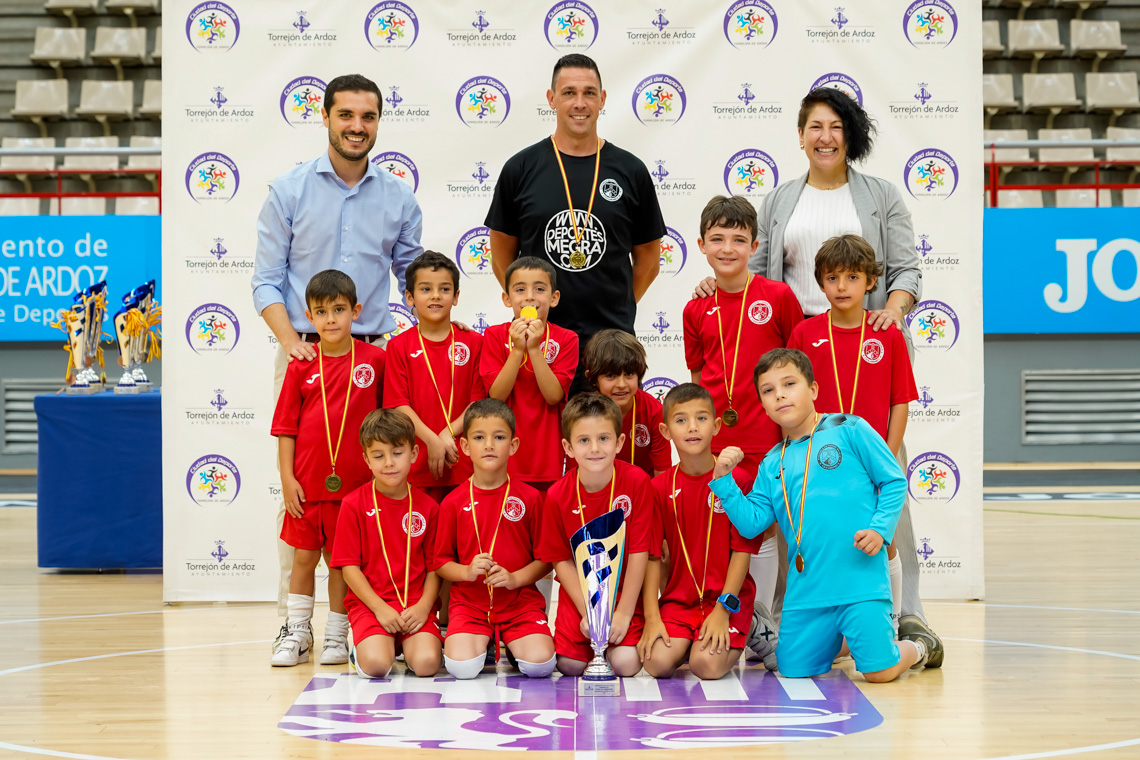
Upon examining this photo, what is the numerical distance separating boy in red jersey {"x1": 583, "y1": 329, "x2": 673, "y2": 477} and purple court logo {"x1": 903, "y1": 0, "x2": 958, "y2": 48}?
2.67 metres

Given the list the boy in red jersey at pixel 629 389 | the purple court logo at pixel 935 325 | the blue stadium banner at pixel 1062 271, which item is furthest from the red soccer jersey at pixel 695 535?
the blue stadium banner at pixel 1062 271

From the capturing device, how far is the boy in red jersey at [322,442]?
12.7ft

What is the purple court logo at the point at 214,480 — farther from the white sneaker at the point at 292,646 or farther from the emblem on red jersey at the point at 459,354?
the emblem on red jersey at the point at 459,354

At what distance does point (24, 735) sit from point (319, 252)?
198 centimetres

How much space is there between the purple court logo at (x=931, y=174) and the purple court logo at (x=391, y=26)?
2550mm

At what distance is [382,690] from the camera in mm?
3467

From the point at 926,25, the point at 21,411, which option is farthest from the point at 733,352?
the point at 21,411

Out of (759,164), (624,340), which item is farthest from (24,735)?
(759,164)

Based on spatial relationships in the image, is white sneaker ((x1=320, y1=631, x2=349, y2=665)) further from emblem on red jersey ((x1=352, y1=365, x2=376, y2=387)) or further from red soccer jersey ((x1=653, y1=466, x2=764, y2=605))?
red soccer jersey ((x1=653, y1=466, x2=764, y2=605))

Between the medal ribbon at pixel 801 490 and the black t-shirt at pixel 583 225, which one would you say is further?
the black t-shirt at pixel 583 225

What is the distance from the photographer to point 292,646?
386 centimetres

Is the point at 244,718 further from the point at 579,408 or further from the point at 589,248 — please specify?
the point at 589,248

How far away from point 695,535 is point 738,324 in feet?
2.50

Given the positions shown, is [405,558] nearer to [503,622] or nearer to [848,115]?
[503,622]
